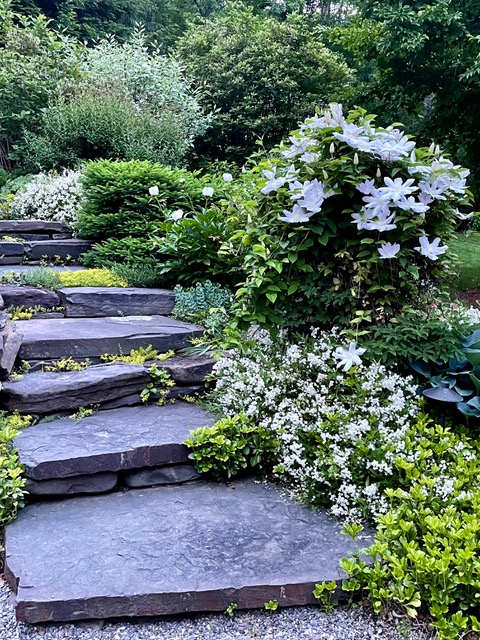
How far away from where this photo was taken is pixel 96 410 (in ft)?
8.78

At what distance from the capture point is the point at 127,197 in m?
4.50

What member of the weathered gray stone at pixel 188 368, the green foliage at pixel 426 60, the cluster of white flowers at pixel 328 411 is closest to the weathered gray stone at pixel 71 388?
the weathered gray stone at pixel 188 368

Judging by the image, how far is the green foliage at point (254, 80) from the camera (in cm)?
855

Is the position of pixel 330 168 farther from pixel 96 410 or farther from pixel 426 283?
pixel 96 410

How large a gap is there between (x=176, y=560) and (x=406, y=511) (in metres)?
0.82

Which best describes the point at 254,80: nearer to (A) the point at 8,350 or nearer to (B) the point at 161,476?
(A) the point at 8,350

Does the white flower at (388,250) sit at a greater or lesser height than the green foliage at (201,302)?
greater

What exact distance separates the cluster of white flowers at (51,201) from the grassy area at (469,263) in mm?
3621

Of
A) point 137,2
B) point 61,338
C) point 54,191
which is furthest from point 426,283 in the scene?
point 137,2

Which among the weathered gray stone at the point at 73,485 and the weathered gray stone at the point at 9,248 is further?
the weathered gray stone at the point at 9,248

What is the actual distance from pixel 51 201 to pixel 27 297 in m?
1.87

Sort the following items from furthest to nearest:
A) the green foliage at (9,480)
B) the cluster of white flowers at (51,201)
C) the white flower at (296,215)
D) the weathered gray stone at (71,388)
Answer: the cluster of white flowers at (51,201), the weathered gray stone at (71,388), the white flower at (296,215), the green foliage at (9,480)

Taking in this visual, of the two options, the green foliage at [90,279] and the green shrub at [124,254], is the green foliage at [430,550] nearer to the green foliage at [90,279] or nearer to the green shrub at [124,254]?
the green foliage at [90,279]

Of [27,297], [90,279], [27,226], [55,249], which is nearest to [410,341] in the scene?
[90,279]
